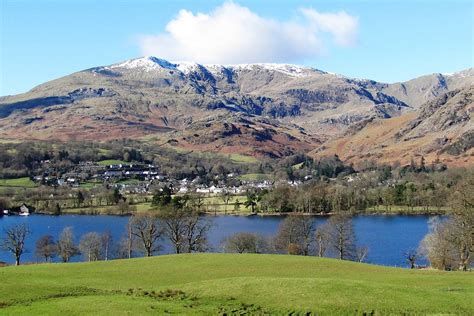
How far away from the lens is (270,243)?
A: 100 m

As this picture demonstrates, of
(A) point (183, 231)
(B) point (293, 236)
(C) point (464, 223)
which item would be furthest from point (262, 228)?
(C) point (464, 223)

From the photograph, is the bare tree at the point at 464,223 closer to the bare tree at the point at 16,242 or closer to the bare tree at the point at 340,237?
the bare tree at the point at 340,237

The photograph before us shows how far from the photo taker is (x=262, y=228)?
14975 centimetres

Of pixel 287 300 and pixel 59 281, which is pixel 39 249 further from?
pixel 287 300

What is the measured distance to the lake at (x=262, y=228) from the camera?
106788mm

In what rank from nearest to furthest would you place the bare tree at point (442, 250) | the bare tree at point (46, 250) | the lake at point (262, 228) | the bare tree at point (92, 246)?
the bare tree at point (442, 250) < the bare tree at point (92, 246) < the bare tree at point (46, 250) < the lake at point (262, 228)

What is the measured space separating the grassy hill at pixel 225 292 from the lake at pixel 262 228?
5511cm

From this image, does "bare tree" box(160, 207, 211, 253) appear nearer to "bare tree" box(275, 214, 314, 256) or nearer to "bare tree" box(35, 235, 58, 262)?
"bare tree" box(275, 214, 314, 256)

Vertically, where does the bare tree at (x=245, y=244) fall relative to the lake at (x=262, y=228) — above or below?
above

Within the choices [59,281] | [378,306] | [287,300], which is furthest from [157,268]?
[378,306]

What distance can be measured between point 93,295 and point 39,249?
6488 centimetres

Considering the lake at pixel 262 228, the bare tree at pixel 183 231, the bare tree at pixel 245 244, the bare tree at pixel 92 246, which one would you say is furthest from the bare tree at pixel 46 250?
the bare tree at pixel 245 244

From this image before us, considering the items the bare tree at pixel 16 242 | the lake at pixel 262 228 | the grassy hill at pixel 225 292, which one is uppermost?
the grassy hill at pixel 225 292

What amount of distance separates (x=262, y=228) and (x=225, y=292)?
380 ft
